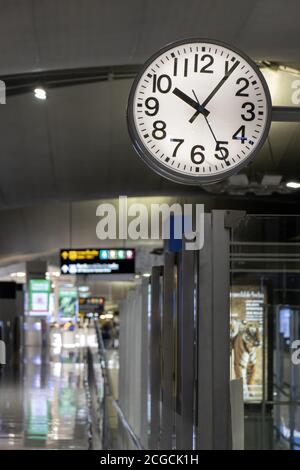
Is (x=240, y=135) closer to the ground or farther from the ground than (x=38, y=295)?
farther from the ground

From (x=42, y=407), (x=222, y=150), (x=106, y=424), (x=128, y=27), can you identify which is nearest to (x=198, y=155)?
(x=222, y=150)

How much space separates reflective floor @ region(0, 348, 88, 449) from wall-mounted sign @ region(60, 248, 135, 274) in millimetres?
2241

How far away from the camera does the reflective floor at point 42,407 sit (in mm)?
8273

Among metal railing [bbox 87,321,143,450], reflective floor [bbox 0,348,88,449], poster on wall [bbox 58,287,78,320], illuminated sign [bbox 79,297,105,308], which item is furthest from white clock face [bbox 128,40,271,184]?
illuminated sign [bbox 79,297,105,308]

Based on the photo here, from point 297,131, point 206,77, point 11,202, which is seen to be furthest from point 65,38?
point 11,202

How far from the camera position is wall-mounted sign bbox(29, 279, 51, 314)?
81.0 ft

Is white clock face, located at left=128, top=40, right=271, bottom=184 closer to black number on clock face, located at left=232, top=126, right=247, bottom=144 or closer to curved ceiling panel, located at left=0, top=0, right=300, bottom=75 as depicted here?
black number on clock face, located at left=232, top=126, right=247, bottom=144

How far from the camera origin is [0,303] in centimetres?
2669

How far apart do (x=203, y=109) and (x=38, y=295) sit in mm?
22078

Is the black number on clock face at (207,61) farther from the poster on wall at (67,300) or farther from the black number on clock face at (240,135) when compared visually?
the poster on wall at (67,300)

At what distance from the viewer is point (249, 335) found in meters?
8.26

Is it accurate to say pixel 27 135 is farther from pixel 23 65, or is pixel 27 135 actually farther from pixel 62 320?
pixel 62 320

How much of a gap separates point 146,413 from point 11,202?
5732mm

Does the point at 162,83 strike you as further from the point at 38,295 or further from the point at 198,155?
the point at 38,295
